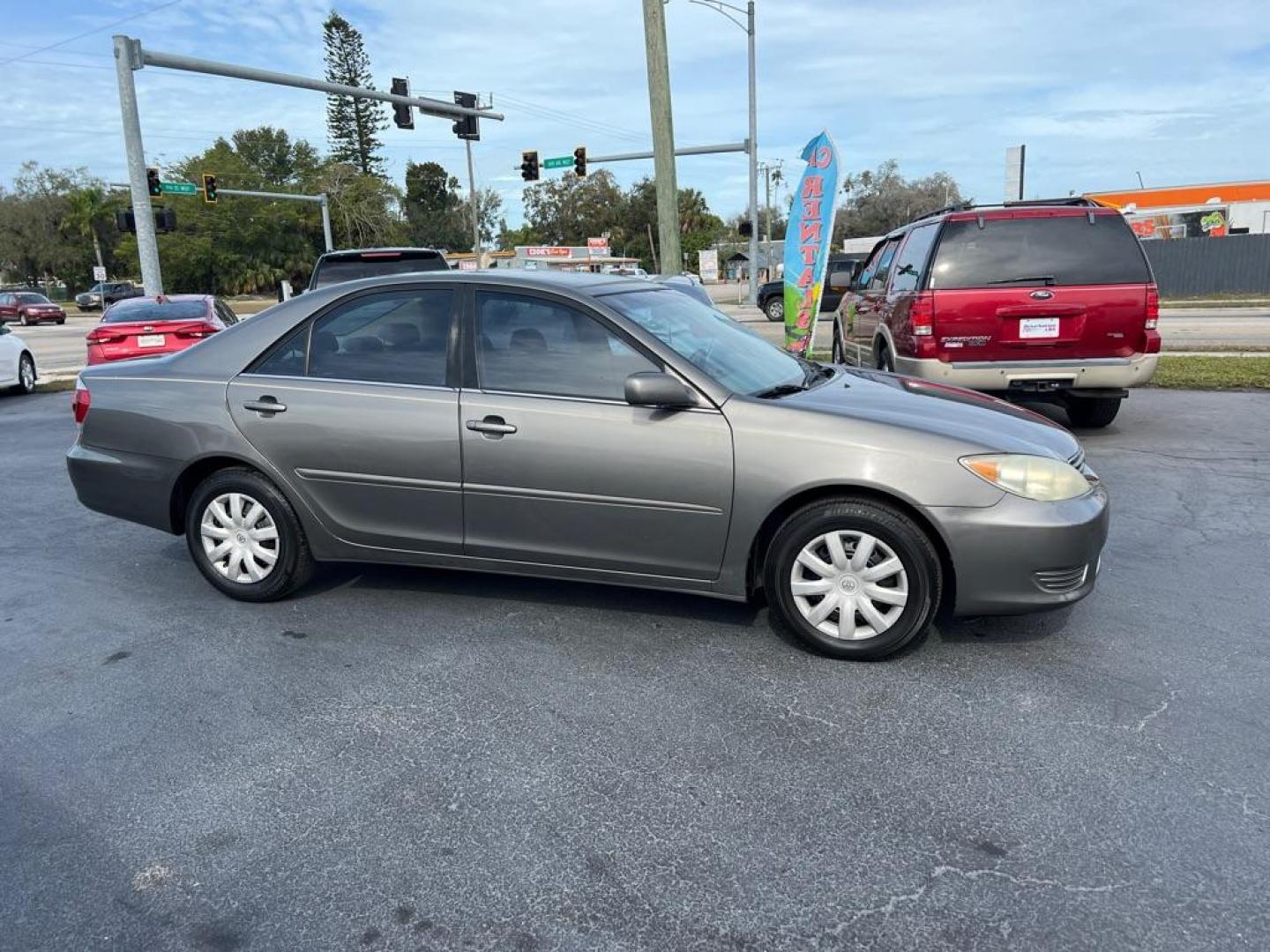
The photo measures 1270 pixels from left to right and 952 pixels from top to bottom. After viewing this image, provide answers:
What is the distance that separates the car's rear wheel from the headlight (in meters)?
14.7

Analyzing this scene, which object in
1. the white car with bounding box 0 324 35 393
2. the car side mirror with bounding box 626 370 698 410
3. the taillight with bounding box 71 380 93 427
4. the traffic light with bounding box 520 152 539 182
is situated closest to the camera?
the car side mirror with bounding box 626 370 698 410

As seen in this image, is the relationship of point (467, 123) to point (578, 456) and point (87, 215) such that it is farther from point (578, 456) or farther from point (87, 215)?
point (87, 215)

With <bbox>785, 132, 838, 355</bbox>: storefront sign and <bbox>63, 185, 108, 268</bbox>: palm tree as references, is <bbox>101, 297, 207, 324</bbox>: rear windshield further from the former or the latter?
<bbox>63, 185, 108, 268</bbox>: palm tree

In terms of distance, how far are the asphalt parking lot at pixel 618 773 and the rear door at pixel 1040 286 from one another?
2874 millimetres

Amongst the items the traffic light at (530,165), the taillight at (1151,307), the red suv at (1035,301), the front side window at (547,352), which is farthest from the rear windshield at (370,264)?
the traffic light at (530,165)

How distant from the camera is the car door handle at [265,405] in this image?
176 inches

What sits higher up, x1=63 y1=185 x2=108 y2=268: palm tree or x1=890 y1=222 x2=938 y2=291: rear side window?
x1=63 y1=185 x2=108 y2=268: palm tree

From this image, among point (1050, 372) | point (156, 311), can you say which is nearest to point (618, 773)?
point (1050, 372)

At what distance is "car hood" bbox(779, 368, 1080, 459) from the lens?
3.81 meters

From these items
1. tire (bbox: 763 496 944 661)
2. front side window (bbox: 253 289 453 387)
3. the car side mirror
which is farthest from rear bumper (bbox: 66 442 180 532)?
tire (bbox: 763 496 944 661)

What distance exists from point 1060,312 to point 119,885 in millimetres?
7072

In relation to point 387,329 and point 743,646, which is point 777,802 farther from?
point 387,329

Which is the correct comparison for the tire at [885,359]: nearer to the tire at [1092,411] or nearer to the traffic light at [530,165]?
the tire at [1092,411]

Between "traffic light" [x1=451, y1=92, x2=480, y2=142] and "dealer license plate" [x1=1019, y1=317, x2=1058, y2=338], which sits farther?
"traffic light" [x1=451, y1=92, x2=480, y2=142]
